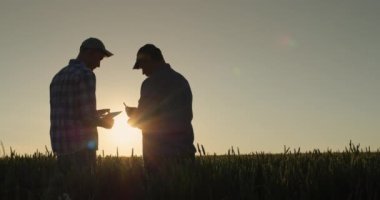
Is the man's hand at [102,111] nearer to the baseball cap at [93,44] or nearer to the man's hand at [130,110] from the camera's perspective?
the man's hand at [130,110]

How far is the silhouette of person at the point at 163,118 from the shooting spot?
761 centimetres

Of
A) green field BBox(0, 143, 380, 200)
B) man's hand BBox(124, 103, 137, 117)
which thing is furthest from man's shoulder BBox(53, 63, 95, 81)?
green field BBox(0, 143, 380, 200)

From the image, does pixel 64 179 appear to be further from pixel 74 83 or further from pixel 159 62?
pixel 159 62

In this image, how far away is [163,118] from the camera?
25.1 feet

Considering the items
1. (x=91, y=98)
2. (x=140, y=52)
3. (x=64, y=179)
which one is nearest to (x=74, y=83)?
(x=91, y=98)

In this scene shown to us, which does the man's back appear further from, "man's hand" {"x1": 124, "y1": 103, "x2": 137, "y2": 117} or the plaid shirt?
the plaid shirt

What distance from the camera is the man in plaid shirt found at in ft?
24.9

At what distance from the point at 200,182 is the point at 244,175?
0.45 metres

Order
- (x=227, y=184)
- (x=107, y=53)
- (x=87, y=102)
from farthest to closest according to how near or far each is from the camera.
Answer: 1. (x=107, y=53)
2. (x=87, y=102)
3. (x=227, y=184)

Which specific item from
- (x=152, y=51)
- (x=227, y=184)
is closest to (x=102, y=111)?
(x=152, y=51)

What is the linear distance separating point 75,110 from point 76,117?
96 mm

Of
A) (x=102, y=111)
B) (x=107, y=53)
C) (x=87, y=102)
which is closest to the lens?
(x=87, y=102)

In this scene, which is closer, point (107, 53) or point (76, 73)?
point (76, 73)

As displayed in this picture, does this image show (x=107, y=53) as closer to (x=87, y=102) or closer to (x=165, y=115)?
(x=87, y=102)
